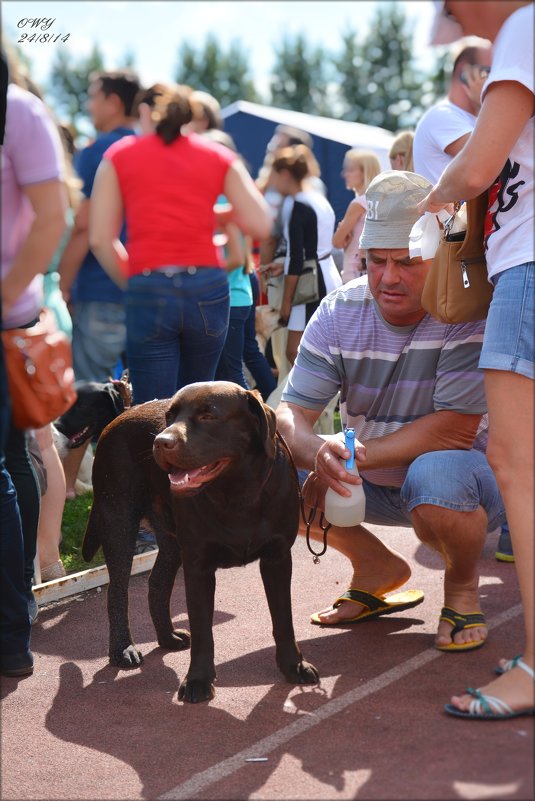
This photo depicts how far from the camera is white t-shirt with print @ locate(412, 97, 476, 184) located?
191 inches

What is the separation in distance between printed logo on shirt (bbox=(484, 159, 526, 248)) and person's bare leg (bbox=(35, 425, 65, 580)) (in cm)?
251

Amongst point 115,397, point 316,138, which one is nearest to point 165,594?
point 115,397

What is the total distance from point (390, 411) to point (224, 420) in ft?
3.02

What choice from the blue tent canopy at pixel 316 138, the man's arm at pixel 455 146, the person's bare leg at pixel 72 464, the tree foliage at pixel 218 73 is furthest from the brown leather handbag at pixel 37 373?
the tree foliage at pixel 218 73

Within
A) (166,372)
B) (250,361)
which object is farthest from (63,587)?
(250,361)

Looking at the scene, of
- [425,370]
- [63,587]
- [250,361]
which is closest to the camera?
[425,370]

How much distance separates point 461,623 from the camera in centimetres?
377

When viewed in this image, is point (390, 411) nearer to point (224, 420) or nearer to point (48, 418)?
point (224, 420)

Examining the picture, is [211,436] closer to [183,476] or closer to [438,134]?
[183,476]

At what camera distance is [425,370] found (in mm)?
3932

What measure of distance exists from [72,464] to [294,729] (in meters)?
3.50

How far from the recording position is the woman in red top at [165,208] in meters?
2.66

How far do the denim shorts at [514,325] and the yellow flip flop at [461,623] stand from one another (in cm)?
126

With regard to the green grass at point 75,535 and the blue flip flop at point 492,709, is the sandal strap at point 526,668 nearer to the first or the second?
the blue flip flop at point 492,709
